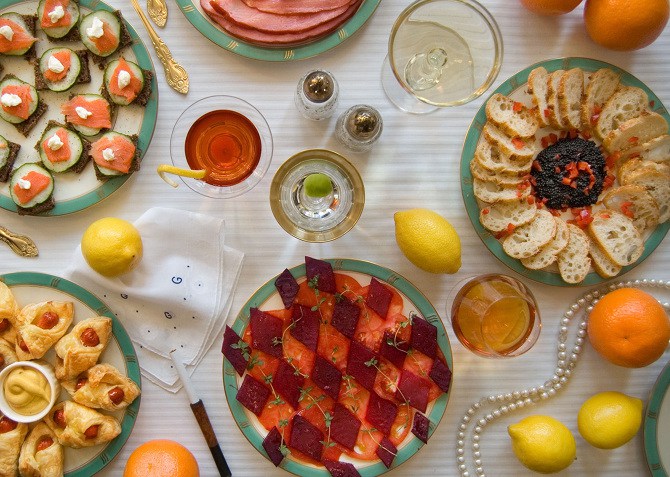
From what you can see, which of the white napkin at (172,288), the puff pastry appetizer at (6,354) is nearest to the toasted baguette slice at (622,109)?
the white napkin at (172,288)

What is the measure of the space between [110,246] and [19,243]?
32 cm

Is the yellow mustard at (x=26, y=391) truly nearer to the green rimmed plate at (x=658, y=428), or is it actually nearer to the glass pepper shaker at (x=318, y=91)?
the glass pepper shaker at (x=318, y=91)

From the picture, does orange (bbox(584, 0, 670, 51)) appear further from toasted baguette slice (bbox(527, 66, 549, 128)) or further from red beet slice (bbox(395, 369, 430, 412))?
red beet slice (bbox(395, 369, 430, 412))

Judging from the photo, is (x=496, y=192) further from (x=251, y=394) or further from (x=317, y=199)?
(x=251, y=394)

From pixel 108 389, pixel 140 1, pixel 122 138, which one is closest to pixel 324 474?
pixel 108 389

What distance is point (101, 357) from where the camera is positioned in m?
1.55

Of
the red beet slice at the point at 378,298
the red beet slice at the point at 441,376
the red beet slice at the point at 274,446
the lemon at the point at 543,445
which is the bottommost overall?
the red beet slice at the point at 274,446

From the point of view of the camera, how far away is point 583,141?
150cm

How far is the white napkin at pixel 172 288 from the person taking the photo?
151 cm

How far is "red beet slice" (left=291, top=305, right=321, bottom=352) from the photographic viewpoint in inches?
60.4

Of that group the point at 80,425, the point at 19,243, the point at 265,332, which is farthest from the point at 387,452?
the point at 19,243

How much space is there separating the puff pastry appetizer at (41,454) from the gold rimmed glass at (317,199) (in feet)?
2.71

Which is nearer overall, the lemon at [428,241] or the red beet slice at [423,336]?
the lemon at [428,241]

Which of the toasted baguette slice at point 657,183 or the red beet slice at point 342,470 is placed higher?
the toasted baguette slice at point 657,183
